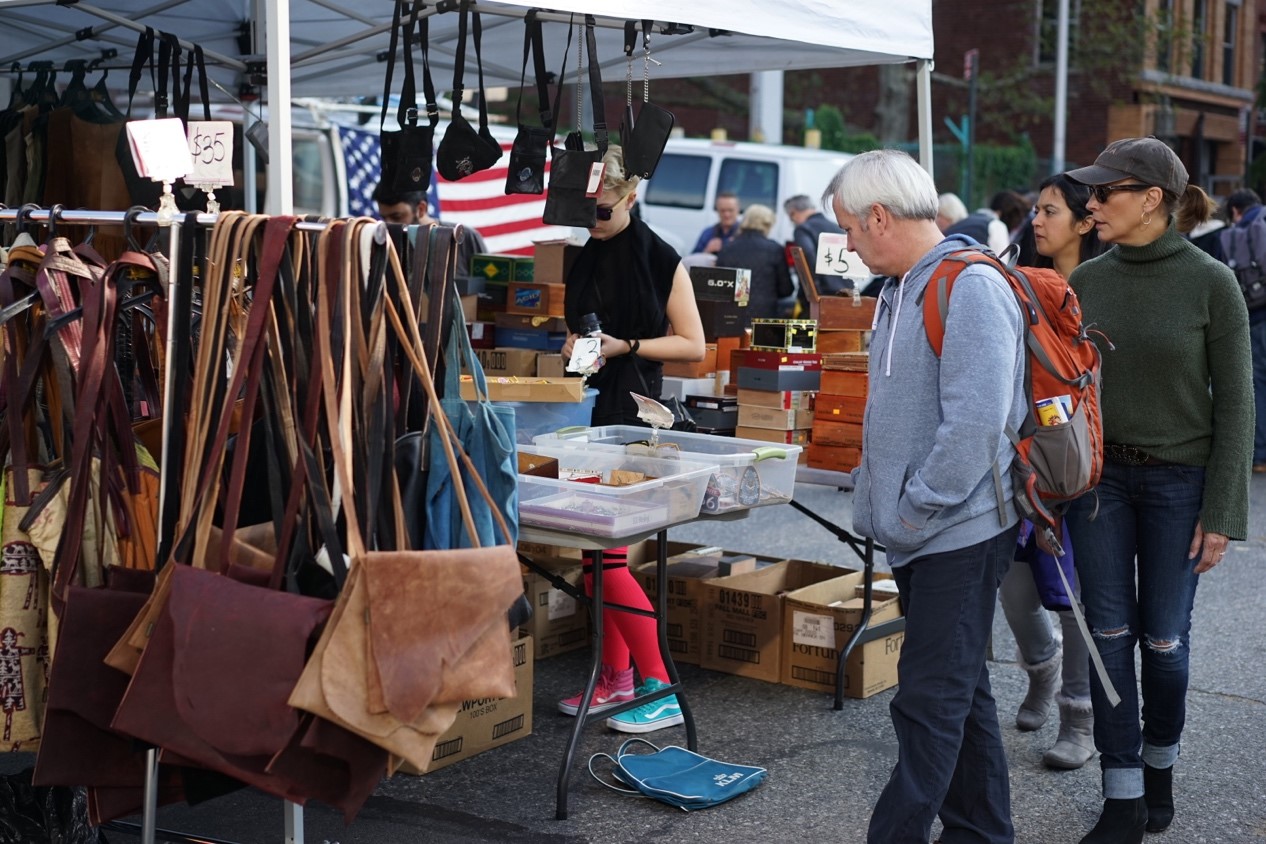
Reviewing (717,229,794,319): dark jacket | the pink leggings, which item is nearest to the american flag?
(717,229,794,319): dark jacket

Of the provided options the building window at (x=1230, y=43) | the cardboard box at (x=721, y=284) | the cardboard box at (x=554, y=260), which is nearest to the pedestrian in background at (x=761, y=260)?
the cardboard box at (x=721, y=284)

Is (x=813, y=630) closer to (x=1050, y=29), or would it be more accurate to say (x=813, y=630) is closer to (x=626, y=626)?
(x=626, y=626)

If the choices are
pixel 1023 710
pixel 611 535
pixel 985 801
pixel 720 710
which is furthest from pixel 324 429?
pixel 1023 710

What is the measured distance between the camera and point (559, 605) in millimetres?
5293

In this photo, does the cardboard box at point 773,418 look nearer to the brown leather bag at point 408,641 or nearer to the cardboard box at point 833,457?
the cardboard box at point 833,457

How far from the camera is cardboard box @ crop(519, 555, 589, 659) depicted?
17.0 feet

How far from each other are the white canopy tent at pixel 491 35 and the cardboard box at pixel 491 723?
6.31 feet

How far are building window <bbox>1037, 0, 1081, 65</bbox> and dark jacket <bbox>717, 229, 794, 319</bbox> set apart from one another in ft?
56.7

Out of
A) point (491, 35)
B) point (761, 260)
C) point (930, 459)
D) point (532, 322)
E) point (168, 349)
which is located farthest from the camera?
point (761, 260)

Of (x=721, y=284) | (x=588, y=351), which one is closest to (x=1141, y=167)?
(x=588, y=351)

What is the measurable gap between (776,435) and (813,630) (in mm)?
→ 708

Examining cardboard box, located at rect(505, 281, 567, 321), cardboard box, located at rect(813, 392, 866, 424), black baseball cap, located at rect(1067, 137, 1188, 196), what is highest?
black baseball cap, located at rect(1067, 137, 1188, 196)

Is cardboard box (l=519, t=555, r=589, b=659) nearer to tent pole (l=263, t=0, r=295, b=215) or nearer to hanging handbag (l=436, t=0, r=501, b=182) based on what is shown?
hanging handbag (l=436, t=0, r=501, b=182)

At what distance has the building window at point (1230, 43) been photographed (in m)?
30.0
